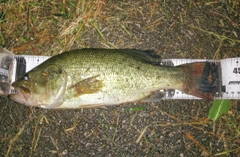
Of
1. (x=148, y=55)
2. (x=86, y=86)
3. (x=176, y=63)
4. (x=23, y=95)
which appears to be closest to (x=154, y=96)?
(x=148, y=55)

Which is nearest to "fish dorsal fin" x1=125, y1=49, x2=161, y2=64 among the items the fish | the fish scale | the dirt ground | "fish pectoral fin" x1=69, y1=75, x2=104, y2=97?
the fish

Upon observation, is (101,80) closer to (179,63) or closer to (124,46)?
(124,46)

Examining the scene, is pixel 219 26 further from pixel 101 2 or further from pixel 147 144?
pixel 147 144

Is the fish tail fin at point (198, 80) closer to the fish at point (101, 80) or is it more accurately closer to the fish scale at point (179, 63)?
the fish at point (101, 80)

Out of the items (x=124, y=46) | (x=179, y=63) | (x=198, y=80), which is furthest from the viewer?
(x=124, y=46)

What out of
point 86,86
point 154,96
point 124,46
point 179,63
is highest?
point 124,46

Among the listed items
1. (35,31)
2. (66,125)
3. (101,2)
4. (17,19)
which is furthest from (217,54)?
(17,19)

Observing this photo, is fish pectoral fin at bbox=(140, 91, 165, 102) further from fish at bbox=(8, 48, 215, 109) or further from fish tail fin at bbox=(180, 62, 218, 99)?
fish tail fin at bbox=(180, 62, 218, 99)
